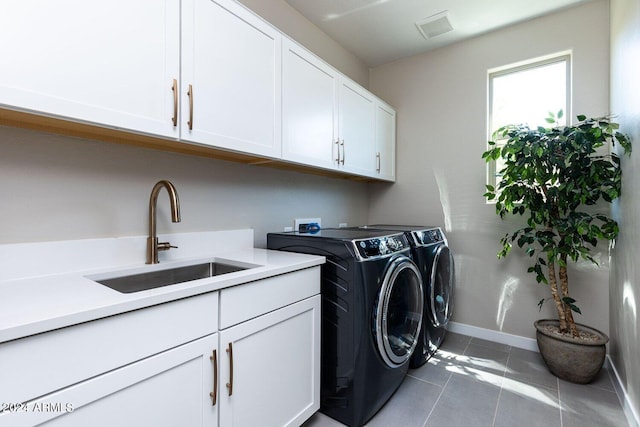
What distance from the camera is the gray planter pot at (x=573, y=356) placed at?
181 cm

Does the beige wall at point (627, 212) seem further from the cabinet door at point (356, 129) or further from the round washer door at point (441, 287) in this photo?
the cabinet door at point (356, 129)

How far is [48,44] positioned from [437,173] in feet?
8.78

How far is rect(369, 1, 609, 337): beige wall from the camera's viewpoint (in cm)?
213

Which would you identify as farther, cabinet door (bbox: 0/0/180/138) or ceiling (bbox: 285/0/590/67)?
ceiling (bbox: 285/0/590/67)

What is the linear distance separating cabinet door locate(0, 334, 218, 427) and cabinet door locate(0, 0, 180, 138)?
79 cm

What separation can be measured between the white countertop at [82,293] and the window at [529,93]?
196 centimetres

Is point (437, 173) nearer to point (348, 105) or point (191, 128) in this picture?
point (348, 105)

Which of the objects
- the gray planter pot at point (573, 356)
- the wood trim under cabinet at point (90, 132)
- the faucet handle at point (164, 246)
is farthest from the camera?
the gray planter pot at point (573, 356)

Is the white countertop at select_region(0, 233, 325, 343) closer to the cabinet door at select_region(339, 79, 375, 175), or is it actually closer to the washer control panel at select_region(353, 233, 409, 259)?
the washer control panel at select_region(353, 233, 409, 259)

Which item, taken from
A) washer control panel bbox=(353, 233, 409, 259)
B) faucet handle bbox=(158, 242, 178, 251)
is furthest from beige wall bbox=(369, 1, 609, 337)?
faucet handle bbox=(158, 242, 178, 251)

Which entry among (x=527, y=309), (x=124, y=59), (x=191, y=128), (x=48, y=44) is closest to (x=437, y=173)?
(x=527, y=309)

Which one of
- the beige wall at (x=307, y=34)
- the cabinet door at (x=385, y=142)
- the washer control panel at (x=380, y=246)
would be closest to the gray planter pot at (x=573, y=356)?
the washer control panel at (x=380, y=246)

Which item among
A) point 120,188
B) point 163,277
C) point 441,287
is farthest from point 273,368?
point 441,287

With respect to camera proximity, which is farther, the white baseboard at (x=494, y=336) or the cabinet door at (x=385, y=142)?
the cabinet door at (x=385, y=142)
